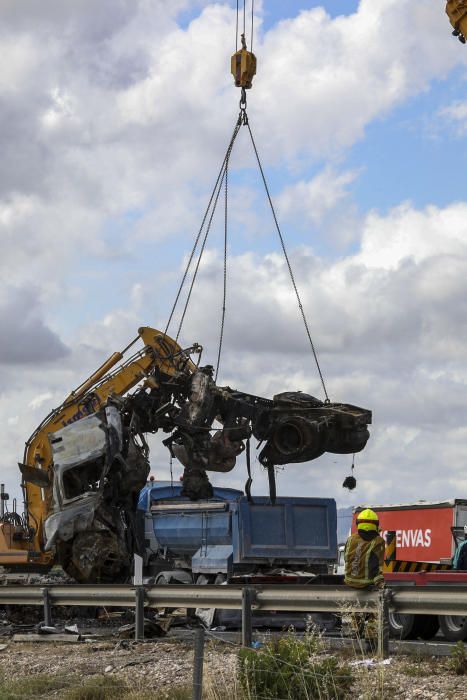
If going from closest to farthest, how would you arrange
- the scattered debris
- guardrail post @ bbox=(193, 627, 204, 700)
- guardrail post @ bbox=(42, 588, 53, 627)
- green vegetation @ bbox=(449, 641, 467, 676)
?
1. guardrail post @ bbox=(193, 627, 204, 700)
2. green vegetation @ bbox=(449, 641, 467, 676)
3. the scattered debris
4. guardrail post @ bbox=(42, 588, 53, 627)

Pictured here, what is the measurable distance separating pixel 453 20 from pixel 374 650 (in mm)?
10244

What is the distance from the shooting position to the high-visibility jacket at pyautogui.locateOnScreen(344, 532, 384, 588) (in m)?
12.9

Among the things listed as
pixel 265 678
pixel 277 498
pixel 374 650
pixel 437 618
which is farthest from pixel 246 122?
pixel 265 678

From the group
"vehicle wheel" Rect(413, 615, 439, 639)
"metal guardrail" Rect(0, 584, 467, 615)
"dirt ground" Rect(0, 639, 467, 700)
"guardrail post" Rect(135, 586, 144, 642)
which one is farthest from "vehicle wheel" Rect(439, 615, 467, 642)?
"guardrail post" Rect(135, 586, 144, 642)

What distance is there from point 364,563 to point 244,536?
9.08m

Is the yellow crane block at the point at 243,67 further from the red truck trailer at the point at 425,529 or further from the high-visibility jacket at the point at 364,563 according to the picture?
the high-visibility jacket at the point at 364,563

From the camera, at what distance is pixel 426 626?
53.3 ft

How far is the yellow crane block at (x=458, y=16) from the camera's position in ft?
58.1

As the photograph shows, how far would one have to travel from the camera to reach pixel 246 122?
22.1 meters

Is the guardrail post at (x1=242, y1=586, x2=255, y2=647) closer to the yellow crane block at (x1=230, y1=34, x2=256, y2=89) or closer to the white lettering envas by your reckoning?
the yellow crane block at (x1=230, y1=34, x2=256, y2=89)

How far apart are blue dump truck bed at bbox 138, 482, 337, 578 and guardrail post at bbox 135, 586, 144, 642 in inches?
256

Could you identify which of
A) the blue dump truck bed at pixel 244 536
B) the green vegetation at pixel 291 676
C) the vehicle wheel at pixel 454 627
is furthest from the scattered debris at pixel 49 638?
the green vegetation at pixel 291 676

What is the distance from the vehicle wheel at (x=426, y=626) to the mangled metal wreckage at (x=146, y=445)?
589 centimetres

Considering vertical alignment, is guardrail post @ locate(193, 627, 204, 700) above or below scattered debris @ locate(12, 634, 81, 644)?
above
